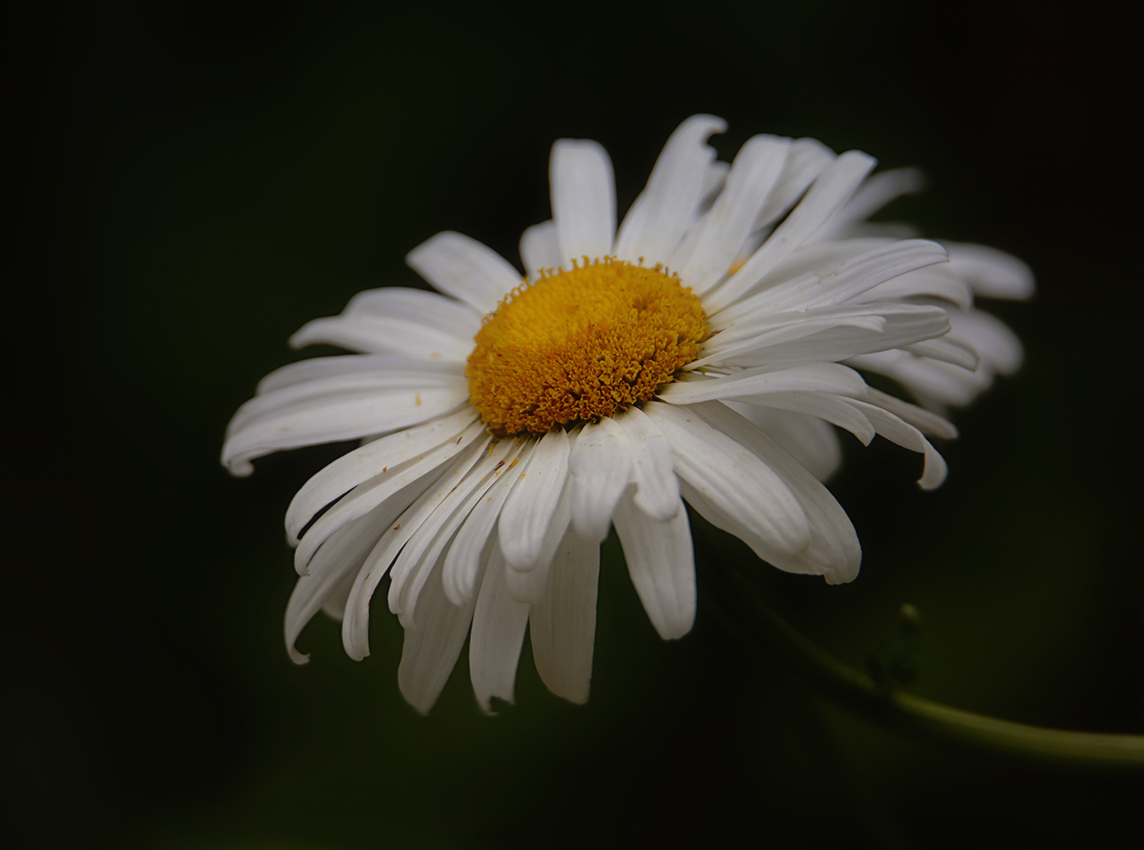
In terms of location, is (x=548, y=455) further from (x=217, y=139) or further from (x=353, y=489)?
(x=217, y=139)

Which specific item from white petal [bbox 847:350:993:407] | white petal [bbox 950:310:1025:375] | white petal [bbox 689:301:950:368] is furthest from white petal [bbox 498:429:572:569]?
white petal [bbox 950:310:1025:375]

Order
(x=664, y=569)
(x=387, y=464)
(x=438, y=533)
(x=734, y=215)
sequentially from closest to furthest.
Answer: (x=664, y=569) → (x=438, y=533) → (x=387, y=464) → (x=734, y=215)

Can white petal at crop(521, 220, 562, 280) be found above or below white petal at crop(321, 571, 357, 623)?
above

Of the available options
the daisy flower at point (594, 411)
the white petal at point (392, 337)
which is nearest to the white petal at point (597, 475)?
the daisy flower at point (594, 411)

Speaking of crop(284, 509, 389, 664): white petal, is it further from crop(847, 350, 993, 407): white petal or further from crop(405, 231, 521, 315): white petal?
crop(847, 350, 993, 407): white petal

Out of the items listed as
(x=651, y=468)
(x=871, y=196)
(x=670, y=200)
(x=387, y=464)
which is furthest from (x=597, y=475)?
(x=871, y=196)

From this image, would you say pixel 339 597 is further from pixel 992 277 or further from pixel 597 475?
pixel 992 277
